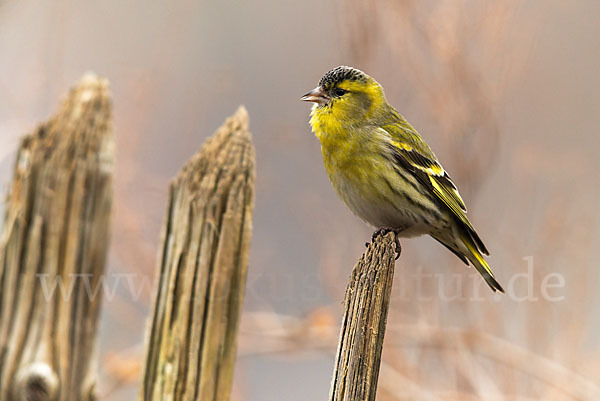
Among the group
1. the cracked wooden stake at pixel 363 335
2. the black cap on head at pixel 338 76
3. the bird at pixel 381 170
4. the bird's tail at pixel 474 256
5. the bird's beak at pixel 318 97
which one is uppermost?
the black cap on head at pixel 338 76

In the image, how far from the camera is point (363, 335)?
78.2 inches

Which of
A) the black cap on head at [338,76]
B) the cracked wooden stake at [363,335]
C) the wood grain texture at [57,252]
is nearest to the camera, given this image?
the wood grain texture at [57,252]

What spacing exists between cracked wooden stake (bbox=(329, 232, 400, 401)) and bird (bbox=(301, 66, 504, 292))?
1.71 metres

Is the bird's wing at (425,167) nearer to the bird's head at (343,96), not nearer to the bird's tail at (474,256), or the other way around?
the bird's tail at (474,256)

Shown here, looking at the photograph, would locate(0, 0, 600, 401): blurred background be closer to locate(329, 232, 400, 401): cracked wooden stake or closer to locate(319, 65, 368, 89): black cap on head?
locate(319, 65, 368, 89): black cap on head

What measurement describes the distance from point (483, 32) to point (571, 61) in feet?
4.83

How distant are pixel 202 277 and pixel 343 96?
7.51 ft

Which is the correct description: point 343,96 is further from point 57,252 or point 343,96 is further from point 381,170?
point 57,252

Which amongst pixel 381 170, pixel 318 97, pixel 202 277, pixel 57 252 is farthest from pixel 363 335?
pixel 318 97

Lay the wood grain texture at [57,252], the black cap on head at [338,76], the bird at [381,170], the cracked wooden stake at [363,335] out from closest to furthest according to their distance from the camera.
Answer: the wood grain texture at [57,252] → the cracked wooden stake at [363,335] → the bird at [381,170] → the black cap on head at [338,76]

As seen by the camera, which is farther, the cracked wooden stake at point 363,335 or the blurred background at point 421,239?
the blurred background at point 421,239

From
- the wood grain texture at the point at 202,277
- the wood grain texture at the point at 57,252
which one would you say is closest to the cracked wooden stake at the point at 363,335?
the wood grain texture at the point at 202,277

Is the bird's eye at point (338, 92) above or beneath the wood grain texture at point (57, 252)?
above

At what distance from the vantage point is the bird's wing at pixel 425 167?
4.17 m
